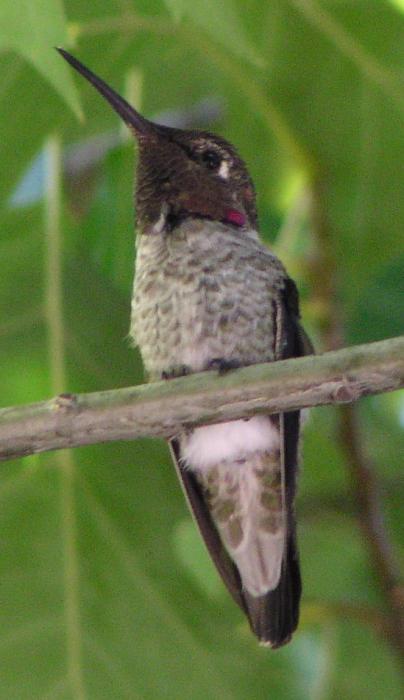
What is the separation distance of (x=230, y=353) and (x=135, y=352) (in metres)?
0.52

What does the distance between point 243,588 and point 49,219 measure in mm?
1314

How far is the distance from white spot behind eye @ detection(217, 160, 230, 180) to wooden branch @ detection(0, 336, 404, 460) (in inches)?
67.2

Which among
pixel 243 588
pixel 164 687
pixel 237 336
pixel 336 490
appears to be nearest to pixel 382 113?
pixel 237 336

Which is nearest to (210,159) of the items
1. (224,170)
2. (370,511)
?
(224,170)

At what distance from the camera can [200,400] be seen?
245 centimetres

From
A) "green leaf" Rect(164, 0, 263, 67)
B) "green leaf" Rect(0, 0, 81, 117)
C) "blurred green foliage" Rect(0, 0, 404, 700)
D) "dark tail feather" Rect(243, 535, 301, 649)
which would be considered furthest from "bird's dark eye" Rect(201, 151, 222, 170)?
"green leaf" Rect(0, 0, 81, 117)

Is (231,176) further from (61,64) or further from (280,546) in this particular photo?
(61,64)

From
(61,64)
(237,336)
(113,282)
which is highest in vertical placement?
(113,282)

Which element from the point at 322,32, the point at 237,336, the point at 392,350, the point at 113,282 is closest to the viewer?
the point at 392,350

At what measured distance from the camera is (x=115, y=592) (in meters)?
3.54

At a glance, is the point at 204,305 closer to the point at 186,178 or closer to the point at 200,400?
the point at 186,178

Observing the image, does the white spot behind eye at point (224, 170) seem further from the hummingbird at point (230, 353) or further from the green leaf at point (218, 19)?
the green leaf at point (218, 19)

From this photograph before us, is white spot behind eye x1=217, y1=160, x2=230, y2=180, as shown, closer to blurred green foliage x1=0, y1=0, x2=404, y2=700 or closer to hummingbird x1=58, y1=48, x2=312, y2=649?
blurred green foliage x1=0, y1=0, x2=404, y2=700

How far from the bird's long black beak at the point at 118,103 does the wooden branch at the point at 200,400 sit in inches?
49.0
